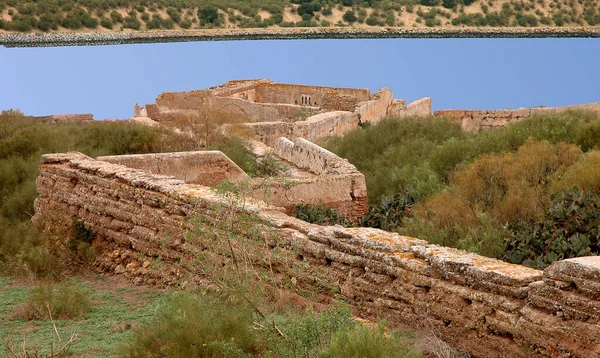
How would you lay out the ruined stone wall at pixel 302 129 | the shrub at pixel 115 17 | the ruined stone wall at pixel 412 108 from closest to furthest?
the ruined stone wall at pixel 302 129, the ruined stone wall at pixel 412 108, the shrub at pixel 115 17

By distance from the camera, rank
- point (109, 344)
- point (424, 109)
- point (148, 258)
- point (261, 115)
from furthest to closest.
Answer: point (424, 109) < point (261, 115) < point (148, 258) < point (109, 344)

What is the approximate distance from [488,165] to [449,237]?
3066 millimetres

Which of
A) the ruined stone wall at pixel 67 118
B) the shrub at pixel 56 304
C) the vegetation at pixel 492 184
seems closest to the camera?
the shrub at pixel 56 304

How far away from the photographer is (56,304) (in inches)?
355

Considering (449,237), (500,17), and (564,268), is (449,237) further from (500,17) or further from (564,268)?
(500,17)

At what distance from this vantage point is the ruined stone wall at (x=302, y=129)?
915 inches

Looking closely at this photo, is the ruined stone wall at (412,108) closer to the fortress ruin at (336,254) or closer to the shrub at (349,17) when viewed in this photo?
the fortress ruin at (336,254)

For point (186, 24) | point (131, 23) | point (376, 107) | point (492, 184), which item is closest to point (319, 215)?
point (492, 184)

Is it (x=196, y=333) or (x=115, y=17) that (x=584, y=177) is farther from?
(x=115, y=17)

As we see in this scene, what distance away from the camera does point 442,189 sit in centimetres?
1516

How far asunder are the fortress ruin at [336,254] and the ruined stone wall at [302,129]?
549 centimetres

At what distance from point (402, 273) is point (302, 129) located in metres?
15.6

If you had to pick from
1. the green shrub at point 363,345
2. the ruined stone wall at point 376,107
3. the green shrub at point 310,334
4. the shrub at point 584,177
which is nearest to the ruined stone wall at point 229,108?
the ruined stone wall at point 376,107

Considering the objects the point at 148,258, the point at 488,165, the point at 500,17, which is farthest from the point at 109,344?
the point at 500,17
